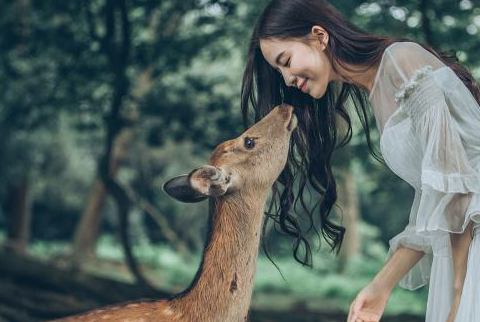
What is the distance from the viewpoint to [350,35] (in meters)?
2.79

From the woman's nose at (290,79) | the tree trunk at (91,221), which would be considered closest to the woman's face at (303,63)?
the woman's nose at (290,79)

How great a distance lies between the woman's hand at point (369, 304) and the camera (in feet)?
8.52

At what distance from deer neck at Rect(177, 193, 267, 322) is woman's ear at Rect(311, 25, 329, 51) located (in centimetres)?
69

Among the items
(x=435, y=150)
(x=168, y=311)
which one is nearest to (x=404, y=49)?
(x=435, y=150)

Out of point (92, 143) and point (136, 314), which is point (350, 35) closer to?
point (136, 314)

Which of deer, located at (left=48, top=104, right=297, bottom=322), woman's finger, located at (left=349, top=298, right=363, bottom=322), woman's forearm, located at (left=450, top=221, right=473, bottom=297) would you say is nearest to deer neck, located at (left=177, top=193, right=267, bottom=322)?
deer, located at (left=48, top=104, right=297, bottom=322)

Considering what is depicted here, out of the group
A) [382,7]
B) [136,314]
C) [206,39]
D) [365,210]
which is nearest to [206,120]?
[206,39]

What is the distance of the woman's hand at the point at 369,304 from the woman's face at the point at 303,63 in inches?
29.7

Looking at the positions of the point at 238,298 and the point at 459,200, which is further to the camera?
the point at 238,298

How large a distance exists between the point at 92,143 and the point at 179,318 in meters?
7.93

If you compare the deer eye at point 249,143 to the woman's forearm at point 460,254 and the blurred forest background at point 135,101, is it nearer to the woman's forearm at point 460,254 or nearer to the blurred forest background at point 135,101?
the woman's forearm at point 460,254

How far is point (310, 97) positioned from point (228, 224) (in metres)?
0.68

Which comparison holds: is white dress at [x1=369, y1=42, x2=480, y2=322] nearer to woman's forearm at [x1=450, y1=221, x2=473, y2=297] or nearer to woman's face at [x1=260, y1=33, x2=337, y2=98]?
woman's forearm at [x1=450, y1=221, x2=473, y2=297]

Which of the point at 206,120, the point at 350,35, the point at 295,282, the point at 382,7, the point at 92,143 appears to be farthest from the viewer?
the point at 92,143
